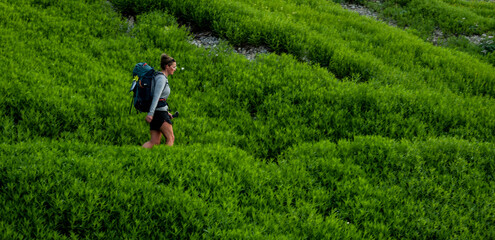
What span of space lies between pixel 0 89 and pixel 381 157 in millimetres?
9121

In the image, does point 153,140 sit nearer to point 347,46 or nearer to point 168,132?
point 168,132

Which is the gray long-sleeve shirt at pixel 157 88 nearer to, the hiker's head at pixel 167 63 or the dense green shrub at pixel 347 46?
the hiker's head at pixel 167 63

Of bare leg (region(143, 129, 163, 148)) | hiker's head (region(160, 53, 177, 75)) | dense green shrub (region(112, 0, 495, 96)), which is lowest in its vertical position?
bare leg (region(143, 129, 163, 148))

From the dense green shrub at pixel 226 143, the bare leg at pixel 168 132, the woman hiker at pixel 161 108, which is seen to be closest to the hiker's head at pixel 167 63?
the woman hiker at pixel 161 108

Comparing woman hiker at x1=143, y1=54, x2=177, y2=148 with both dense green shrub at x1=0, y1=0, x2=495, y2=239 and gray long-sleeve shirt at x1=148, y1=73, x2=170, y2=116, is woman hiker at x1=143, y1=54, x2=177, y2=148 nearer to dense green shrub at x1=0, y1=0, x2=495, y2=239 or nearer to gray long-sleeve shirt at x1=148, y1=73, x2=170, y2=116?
gray long-sleeve shirt at x1=148, y1=73, x2=170, y2=116

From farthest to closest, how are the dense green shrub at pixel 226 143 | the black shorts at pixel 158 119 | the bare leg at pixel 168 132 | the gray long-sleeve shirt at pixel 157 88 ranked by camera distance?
the bare leg at pixel 168 132 < the black shorts at pixel 158 119 < the gray long-sleeve shirt at pixel 157 88 < the dense green shrub at pixel 226 143

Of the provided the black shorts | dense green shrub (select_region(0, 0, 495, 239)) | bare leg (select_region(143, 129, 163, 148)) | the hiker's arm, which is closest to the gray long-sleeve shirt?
the hiker's arm

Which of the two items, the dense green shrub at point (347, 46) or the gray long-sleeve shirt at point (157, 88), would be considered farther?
the dense green shrub at point (347, 46)

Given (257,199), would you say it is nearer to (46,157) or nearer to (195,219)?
(195,219)

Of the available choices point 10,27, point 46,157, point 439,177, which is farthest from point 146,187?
point 10,27

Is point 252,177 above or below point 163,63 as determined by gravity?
below

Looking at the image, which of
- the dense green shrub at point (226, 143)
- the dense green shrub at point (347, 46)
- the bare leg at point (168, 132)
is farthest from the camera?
the dense green shrub at point (347, 46)

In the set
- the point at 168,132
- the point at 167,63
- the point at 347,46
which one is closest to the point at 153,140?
the point at 168,132

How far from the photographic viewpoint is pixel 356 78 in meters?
11.0
